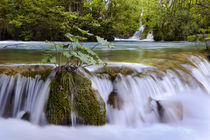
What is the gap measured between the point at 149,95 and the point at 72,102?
1.46 metres

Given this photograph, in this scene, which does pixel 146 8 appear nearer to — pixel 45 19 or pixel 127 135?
pixel 45 19

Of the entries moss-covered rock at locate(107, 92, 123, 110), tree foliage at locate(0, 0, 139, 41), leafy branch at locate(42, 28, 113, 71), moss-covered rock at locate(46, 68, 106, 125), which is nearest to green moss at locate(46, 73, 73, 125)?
moss-covered rock at locate(46, 68, 106, 125)

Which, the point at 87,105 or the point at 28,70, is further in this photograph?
the point at 28,70

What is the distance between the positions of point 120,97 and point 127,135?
647 mm

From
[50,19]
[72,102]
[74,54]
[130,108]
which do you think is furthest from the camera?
[50,19]

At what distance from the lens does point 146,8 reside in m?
18.9

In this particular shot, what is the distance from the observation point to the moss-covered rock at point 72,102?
102 inches

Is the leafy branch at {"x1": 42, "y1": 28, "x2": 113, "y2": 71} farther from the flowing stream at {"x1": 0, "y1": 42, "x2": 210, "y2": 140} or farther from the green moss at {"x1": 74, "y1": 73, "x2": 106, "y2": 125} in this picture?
the flowing stream at {"x1": 0, "y1": 42, "x2": 210, "y2": 140}

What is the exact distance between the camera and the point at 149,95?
10.9ft

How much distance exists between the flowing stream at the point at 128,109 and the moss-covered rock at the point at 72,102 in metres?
0.13

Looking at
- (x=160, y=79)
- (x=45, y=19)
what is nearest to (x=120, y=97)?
(x=160, y=79)

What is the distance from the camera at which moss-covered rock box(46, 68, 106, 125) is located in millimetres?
2594

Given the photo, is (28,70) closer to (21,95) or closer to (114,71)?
(21,95)

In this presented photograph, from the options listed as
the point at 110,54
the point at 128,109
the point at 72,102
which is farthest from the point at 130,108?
the point at 110,54
